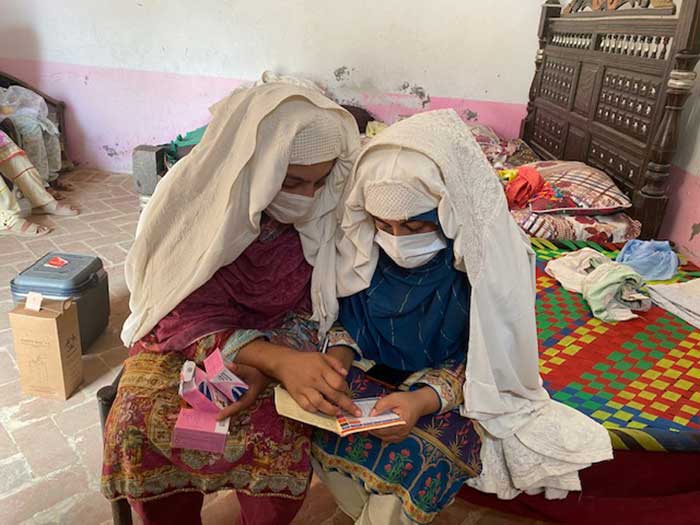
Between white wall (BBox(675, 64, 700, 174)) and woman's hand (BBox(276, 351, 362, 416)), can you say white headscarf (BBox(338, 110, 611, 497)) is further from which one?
white wall (BBox(675, 64, 700, 174))

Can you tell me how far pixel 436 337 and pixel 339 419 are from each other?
0.32m

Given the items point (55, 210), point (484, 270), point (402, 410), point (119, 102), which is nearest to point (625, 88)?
point (484, 270)

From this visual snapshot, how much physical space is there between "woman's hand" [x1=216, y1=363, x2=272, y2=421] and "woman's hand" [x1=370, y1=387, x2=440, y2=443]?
28 centimetres

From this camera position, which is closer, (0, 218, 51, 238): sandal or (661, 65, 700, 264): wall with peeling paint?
(661, 65, 700, 264): wall with peeling paint

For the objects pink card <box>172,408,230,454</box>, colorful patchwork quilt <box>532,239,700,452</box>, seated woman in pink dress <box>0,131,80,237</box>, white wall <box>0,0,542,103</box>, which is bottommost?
seated woman in pink dress <box>0,131,80,237</box>

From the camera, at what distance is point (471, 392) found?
129 cm

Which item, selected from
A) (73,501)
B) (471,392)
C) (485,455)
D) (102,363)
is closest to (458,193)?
(471,392)

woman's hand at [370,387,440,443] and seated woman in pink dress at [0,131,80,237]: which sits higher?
woman's hand at [370,387,440,443]

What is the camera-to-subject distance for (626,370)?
173 cm

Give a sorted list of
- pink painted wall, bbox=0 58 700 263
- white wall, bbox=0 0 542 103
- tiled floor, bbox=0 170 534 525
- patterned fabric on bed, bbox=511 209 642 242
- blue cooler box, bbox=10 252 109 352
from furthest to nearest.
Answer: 1. pink painted wall, bbox=0 58 700 263
2. white wall, bbox=0 0 542 103
3. patterned fabric on bed, bbox=511 209 642 242
4. blue cooler box, bbox=10 252 109 352
5. tiled floor, bbox=0 170 534 525

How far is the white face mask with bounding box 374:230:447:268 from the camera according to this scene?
50.4 inches

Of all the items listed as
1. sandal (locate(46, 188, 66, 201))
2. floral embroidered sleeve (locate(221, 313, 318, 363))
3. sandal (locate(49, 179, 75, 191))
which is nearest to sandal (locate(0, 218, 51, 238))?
sandal (locate(46, 188, 66, 201))

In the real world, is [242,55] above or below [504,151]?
above

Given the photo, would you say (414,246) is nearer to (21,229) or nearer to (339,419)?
(339,419)
